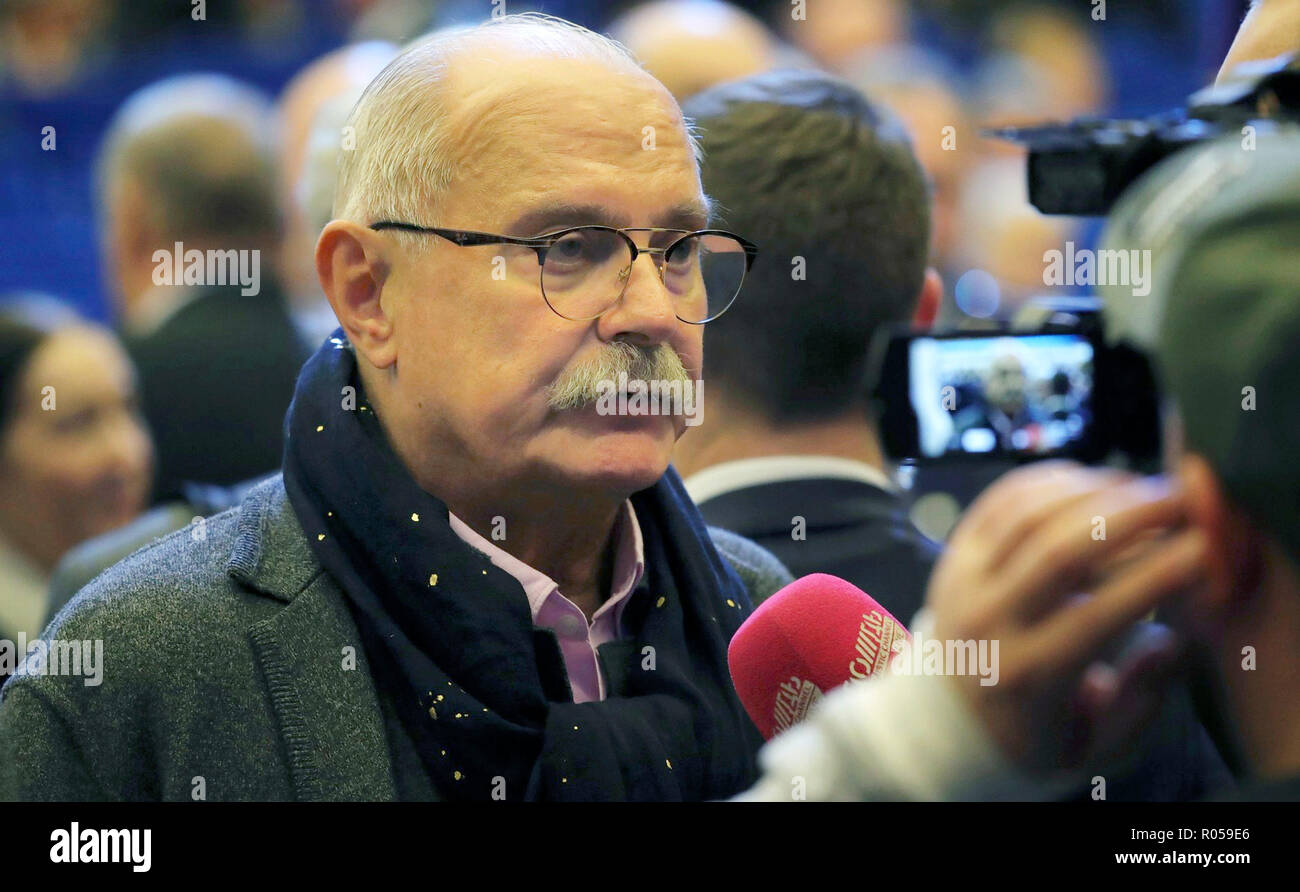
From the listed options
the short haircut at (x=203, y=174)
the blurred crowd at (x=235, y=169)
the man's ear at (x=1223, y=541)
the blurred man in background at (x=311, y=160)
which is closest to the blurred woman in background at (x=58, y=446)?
the blurred crowd at (x=235, y=169)

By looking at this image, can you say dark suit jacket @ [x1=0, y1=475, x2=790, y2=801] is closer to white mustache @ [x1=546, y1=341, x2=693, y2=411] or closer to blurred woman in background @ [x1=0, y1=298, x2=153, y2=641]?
white mustache @ [x1=546, y1=341, x2=693, y2=411]

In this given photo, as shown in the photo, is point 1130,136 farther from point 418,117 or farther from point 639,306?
point 418,117

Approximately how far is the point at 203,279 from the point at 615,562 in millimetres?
1797

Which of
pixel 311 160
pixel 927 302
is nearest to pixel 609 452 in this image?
pixel 927 302

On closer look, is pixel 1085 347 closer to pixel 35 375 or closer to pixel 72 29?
pixel 35 375

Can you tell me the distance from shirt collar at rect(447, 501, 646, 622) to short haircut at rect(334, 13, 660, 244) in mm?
326

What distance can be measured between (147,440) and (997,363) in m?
1.93

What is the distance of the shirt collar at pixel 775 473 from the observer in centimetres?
203

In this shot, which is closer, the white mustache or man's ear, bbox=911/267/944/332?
the white mustache

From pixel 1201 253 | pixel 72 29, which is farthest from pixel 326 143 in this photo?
pixel 72 29

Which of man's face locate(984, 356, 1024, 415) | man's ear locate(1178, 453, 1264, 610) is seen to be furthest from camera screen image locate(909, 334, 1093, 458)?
man's ear locate(1178, 453, 1264, 610)

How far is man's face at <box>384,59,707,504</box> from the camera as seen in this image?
155cm

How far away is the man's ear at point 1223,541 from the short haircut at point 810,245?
107 cm
